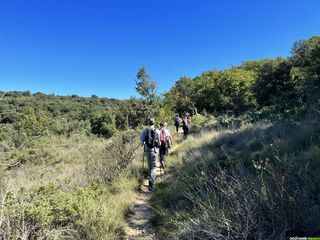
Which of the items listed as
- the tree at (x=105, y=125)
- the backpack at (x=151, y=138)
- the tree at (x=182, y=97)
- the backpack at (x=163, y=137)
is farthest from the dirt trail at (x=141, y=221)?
the tree at (x=182, y=97)

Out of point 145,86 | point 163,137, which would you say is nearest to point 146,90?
point 145,86

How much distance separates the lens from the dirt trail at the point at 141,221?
6120 millimetres

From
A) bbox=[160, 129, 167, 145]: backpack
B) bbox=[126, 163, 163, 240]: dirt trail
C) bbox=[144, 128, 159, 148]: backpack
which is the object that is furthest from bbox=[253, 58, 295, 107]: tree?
bbox=[126, 163, 163, 240]: dirt trail

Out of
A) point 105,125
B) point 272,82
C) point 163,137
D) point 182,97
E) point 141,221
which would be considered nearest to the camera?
point 141,221

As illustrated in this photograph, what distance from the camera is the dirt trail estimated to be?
6120mm

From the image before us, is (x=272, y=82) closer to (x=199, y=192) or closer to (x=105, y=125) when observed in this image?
(x=105, y=125)

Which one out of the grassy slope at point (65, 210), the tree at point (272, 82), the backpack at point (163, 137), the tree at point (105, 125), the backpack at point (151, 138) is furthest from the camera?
the tree at point (105, 125)

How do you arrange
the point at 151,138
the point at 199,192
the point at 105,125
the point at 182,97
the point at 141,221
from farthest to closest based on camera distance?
the point at 182,97 < the point at 105,125 < the point at 151,138 < the point at 141,221 < the point at 199,192

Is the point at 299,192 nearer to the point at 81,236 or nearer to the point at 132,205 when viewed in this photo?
the point at 81,236

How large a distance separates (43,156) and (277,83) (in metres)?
18.4

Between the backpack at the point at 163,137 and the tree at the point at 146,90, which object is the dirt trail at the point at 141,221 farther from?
the tree at the point at 146,90

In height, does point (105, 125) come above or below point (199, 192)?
above

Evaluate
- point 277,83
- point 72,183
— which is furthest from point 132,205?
point 277,83

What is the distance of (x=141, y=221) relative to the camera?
6.91 m
